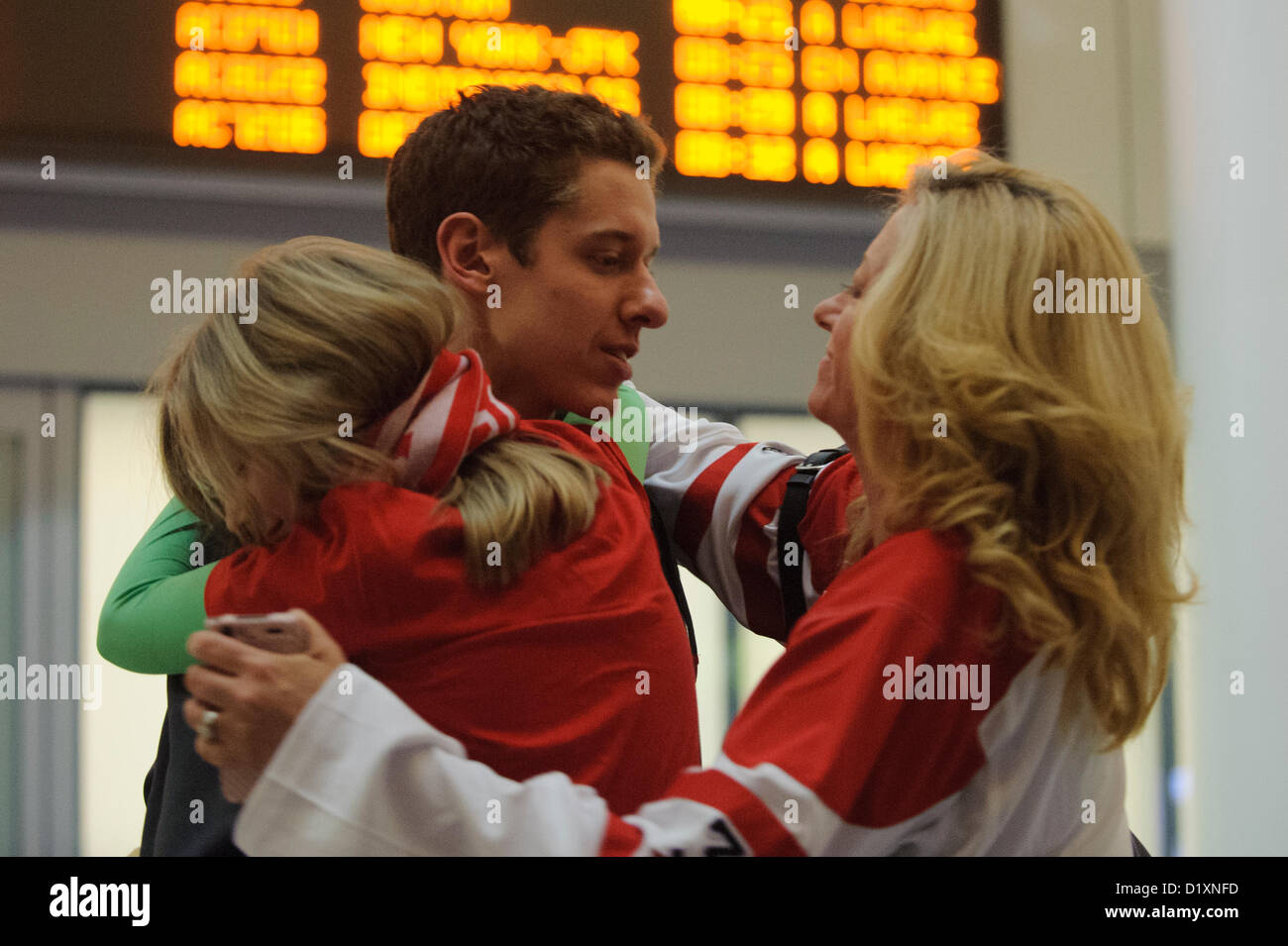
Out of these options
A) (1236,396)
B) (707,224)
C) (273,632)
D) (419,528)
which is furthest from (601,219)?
(1236,396)

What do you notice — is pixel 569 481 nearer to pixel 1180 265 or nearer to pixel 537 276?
pixel 537 276

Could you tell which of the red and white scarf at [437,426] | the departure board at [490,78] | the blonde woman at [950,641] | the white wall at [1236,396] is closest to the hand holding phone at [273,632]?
the blonde woman at [950,641]

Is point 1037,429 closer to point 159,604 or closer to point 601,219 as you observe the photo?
point 601,219

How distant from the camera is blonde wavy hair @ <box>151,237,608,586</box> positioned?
0.88m

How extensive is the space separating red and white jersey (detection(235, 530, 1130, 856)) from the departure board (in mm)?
1221

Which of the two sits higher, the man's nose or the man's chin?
the man's nose

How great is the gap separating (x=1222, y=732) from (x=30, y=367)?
2.10m

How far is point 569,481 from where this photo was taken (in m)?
0.91

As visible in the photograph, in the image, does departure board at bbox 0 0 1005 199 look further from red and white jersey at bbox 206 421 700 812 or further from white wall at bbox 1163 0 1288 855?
red and white jersey at bbox 206 421 700 812

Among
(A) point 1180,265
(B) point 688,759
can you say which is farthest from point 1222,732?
(B) point 688,759

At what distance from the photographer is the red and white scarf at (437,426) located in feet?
2.95

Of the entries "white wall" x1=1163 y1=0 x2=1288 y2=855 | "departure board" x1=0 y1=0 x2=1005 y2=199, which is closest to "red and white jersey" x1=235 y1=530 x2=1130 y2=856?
"departure board" x1=0 y1=0 x2=1005 y2=199
